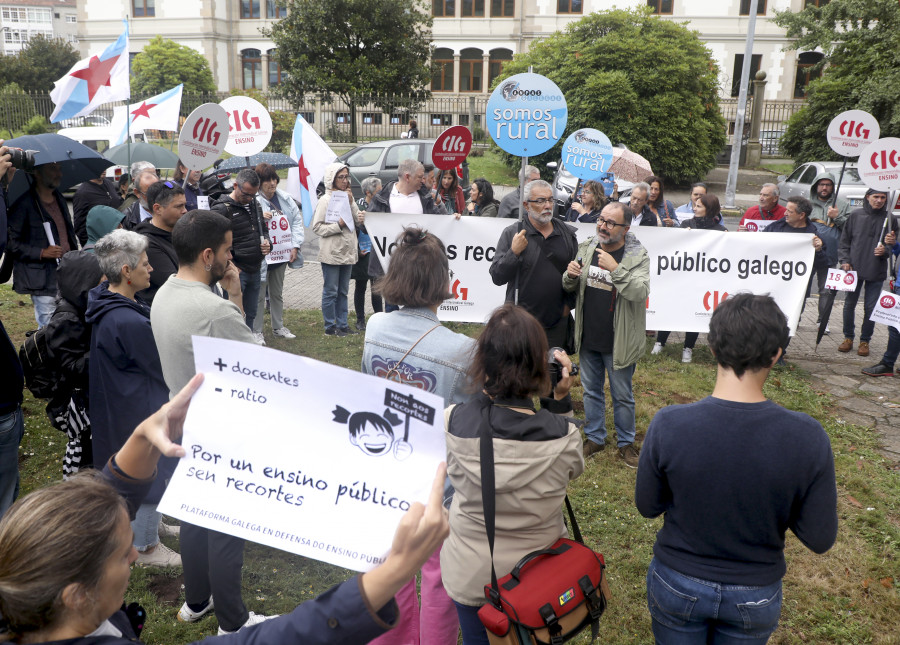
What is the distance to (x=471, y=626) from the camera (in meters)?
2.75

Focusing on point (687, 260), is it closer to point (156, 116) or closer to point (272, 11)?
point (156, 116)

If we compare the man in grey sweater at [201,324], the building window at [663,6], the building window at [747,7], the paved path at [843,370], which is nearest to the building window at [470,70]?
the building window at [663,6]

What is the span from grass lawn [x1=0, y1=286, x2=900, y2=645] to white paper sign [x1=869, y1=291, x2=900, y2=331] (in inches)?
60.1

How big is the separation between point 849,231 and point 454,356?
689cm

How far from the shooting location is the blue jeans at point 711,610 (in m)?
2.36

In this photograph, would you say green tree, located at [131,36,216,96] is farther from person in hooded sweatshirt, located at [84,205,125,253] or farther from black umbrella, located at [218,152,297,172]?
person in hooded sweatshirt, located at [84,205,125,253]

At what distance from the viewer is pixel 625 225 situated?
201 inches

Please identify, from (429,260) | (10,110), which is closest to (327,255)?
(429,260)

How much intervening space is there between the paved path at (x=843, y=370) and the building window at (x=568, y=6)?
35.1m

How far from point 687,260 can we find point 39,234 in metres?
6.35

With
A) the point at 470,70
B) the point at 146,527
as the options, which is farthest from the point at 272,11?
the point at 146,527

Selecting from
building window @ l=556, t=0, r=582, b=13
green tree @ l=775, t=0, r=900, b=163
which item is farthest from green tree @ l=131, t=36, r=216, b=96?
green tree @ l=775, t=0, r=900, b=163

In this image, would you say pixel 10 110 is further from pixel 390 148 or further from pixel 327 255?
pixel 327 255

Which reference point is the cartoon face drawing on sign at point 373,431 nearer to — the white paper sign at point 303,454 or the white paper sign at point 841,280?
the white paper sign at point 303,454
